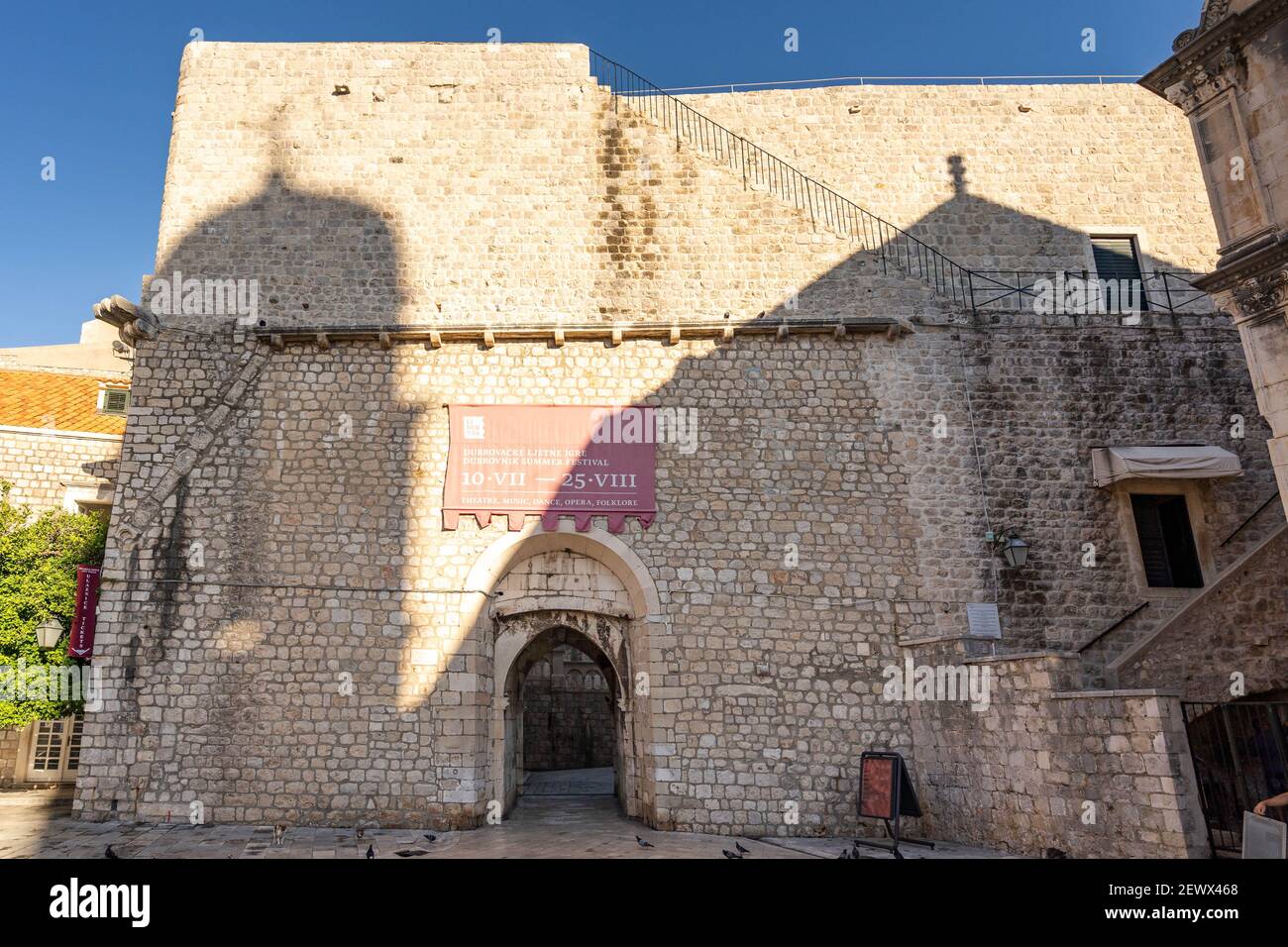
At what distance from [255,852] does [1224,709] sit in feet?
34.0

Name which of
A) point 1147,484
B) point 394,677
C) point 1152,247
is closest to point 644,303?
point 394,677

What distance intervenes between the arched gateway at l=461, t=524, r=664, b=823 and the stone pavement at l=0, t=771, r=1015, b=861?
1142mm

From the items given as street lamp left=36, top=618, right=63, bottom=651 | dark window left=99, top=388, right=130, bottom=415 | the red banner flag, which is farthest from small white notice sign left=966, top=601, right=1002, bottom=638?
dark window left=99, top=388, right=130, bottom=415

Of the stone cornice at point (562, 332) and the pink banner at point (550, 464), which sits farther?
the stone cornice at point (562, 332)

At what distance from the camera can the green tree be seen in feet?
41.4

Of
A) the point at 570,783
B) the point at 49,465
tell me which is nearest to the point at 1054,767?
the point at 570,783

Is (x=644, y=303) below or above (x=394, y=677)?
above

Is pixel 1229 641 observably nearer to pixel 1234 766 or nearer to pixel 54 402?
pixel 1234 766

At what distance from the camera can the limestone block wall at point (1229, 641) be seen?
977 centimetres

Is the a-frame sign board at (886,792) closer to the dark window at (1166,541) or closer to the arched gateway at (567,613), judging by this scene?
the arched gateway at (567,613)

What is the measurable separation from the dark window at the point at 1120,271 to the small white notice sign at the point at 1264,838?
1140 centimetres

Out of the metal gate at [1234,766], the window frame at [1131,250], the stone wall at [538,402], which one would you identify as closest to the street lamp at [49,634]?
the stone wall at [538,402]

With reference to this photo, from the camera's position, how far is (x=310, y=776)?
10.8m
